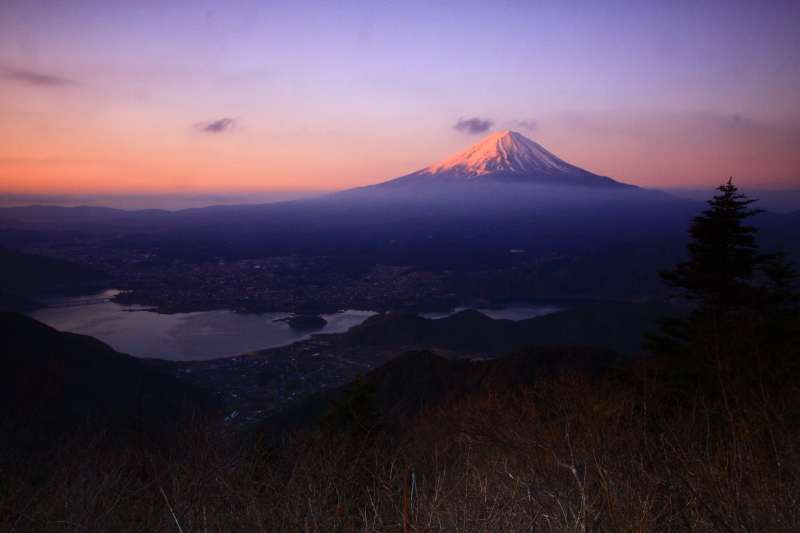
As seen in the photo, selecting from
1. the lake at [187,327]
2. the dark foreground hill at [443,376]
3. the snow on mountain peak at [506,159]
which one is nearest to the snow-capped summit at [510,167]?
the snow on mountain peak at [506,159]

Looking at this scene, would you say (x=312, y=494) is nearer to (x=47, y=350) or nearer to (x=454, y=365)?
(x=454, y=365)

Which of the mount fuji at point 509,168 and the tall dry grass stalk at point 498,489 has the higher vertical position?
the mount fuji at point 509,168

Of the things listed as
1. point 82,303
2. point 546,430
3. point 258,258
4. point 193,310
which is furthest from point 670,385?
point 258,258

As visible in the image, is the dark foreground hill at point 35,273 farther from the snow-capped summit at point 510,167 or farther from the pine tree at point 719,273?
the snow-capped summit at point 510,167

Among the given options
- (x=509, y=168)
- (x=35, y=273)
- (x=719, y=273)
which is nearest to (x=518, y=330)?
(x=719, y=273)

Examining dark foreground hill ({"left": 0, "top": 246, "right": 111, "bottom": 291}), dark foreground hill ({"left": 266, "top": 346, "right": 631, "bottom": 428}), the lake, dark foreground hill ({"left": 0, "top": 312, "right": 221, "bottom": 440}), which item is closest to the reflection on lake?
the lake

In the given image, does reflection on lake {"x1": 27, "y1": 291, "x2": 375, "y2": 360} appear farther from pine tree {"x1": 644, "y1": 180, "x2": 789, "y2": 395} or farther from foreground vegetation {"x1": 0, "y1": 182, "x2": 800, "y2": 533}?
pine tree {"x1": 644, "y1": 180, "x2": 789, "y2": 395}

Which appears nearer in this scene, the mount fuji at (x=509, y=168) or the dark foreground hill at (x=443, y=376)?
the dark foreground hill at (x=443, y=376)
